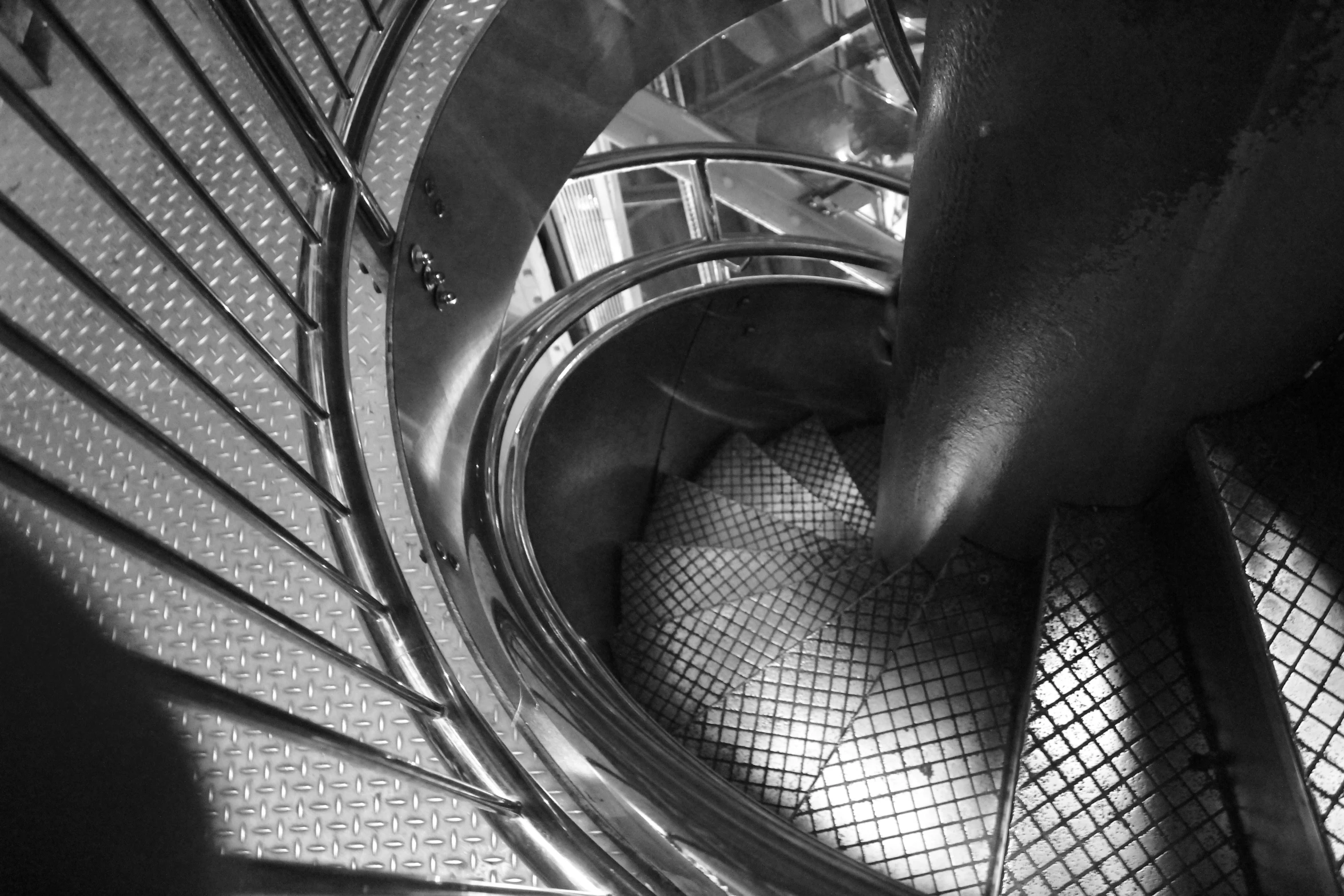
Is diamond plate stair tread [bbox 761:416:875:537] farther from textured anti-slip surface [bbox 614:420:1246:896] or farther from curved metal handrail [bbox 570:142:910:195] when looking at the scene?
curved metal handrail [bbox 570:142:910:195]

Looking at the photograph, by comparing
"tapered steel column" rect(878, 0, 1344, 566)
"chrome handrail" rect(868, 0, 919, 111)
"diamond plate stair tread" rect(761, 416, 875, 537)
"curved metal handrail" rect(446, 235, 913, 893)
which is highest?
"chrome handrail" rect(868, 0, 919, 111)

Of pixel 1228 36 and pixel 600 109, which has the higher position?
pixel 600 109

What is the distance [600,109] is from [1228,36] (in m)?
2.08

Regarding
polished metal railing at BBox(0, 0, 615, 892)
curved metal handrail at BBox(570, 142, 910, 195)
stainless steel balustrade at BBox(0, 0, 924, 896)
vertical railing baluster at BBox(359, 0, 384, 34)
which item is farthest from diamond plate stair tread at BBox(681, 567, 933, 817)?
vertical railing baluster at BBox(359, 0, 384, 34)

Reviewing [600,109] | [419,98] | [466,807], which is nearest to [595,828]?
[466,807]

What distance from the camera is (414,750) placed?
127cm

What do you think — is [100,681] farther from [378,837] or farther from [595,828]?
[595,828]

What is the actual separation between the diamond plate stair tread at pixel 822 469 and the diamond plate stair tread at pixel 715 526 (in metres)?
0.39

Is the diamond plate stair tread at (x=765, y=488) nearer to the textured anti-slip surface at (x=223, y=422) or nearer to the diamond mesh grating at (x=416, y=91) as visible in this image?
the diamond mesh grating at (x=416, y=91)

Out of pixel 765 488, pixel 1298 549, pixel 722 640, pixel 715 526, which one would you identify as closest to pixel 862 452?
pixel 765 488

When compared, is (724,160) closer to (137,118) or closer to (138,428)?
(137,118)

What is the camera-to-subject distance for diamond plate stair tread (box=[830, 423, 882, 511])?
14.9 feet

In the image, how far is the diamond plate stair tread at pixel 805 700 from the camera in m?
2.63

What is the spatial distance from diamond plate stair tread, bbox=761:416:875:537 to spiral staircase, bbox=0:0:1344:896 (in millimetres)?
1094
